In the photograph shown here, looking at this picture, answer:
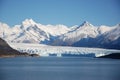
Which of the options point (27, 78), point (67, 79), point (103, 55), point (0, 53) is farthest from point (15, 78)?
point (103, 55)

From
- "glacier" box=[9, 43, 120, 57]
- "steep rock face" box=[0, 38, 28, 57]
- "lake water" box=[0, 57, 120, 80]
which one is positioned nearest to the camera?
"lake water" box=[0, 57, 120, 80]

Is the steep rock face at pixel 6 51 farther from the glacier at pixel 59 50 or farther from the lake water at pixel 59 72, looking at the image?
the lake water at pixel 59 72

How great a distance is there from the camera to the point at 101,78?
144ft

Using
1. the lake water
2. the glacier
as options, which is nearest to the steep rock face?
the glacier

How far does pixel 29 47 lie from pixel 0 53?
27691mm

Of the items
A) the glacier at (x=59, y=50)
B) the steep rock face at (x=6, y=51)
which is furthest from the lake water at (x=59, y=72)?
the glacier at (x=59, y=50)

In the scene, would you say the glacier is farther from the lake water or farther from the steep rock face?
the lake water

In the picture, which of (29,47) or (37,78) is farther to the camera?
(29,47)

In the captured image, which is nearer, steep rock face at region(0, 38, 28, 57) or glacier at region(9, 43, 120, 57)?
steep rock face at region(0, 38, 28, 57)

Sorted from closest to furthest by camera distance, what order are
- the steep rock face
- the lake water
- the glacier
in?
the lake water < the steep rock face < the glacier

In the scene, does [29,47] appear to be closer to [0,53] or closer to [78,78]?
[0,53]

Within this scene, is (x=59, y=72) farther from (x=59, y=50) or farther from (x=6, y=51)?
(x=59, y=50)

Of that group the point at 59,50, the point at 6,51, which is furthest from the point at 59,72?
the point at 59,50

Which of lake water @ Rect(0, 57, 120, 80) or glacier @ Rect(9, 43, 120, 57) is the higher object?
glacier @ Rect(9, 43, 120, 57)
